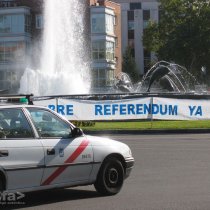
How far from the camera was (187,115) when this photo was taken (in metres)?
29.3

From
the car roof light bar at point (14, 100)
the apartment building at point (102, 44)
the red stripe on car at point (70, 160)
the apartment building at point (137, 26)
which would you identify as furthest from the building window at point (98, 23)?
the red stripe on car at point (70, 160)

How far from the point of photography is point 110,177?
33.7 ft

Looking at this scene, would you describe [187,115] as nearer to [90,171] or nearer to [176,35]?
[90,171]

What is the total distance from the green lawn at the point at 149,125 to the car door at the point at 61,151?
17251mm

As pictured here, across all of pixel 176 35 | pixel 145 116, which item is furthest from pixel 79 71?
pixel 145 116

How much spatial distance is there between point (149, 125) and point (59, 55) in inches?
1296

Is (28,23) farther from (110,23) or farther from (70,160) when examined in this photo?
(70,160)

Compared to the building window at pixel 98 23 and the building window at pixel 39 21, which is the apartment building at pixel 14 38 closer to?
the building window at pixel 39 21

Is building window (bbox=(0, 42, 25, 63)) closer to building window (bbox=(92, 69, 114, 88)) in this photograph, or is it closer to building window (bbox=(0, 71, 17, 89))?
building window (bbox=(0, 71, 17, 89))

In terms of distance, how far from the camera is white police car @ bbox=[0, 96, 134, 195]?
29.1ft

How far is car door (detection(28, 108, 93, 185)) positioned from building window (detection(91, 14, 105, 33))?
64.8 meters

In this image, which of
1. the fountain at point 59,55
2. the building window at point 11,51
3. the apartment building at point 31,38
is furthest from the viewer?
the building window at point 11,51

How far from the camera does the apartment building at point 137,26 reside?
11775 cm

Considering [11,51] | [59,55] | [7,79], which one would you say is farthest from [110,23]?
[59,55]
